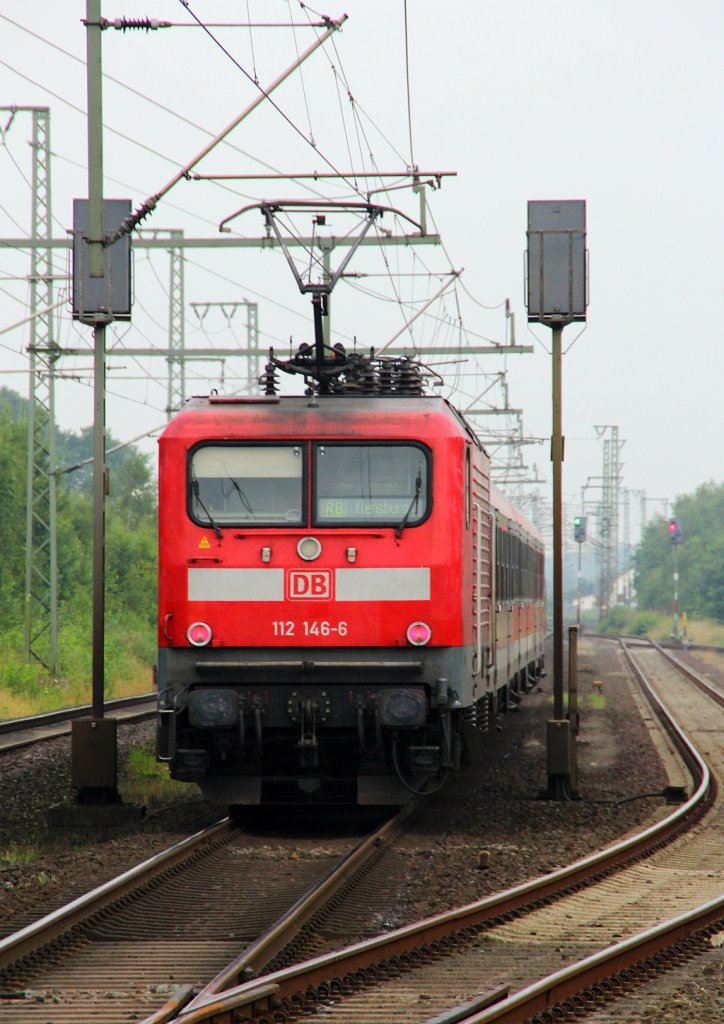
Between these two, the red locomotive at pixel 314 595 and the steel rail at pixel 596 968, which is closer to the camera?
the steel rail at pixel 596 968

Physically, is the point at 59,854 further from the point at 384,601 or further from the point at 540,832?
the point at 540,832

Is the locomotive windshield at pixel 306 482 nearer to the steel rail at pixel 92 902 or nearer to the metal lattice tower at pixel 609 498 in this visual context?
the steel rail at pixel 92 902

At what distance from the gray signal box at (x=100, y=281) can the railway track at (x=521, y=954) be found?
6.43m

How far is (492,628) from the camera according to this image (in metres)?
13.8

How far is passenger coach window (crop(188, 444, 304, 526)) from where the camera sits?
35.7 feet

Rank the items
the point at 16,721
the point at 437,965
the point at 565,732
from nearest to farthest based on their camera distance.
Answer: the point at 437,965
the point at 565,732
the point at 16,721

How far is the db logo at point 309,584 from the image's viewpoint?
10.7 metres

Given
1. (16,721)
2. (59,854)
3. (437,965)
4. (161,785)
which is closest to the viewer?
(437,965)

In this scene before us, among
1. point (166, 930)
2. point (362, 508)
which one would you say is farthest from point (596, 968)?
point (362, 508)

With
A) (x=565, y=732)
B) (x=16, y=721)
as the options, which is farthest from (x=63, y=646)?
(x=565, y=732)

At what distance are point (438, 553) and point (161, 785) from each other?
16.0 feet

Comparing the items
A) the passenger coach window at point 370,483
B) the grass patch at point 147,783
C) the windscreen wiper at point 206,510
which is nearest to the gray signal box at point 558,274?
the passenger coach window at point 370,483

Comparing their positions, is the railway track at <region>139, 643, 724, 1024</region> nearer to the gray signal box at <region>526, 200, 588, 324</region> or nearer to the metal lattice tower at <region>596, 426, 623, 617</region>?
the gray signal box at <region>526, 200, 588, 324</region>

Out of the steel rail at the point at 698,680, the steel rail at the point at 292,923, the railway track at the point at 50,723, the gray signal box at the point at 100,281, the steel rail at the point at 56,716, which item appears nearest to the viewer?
the steel rail at the point at 292,923
